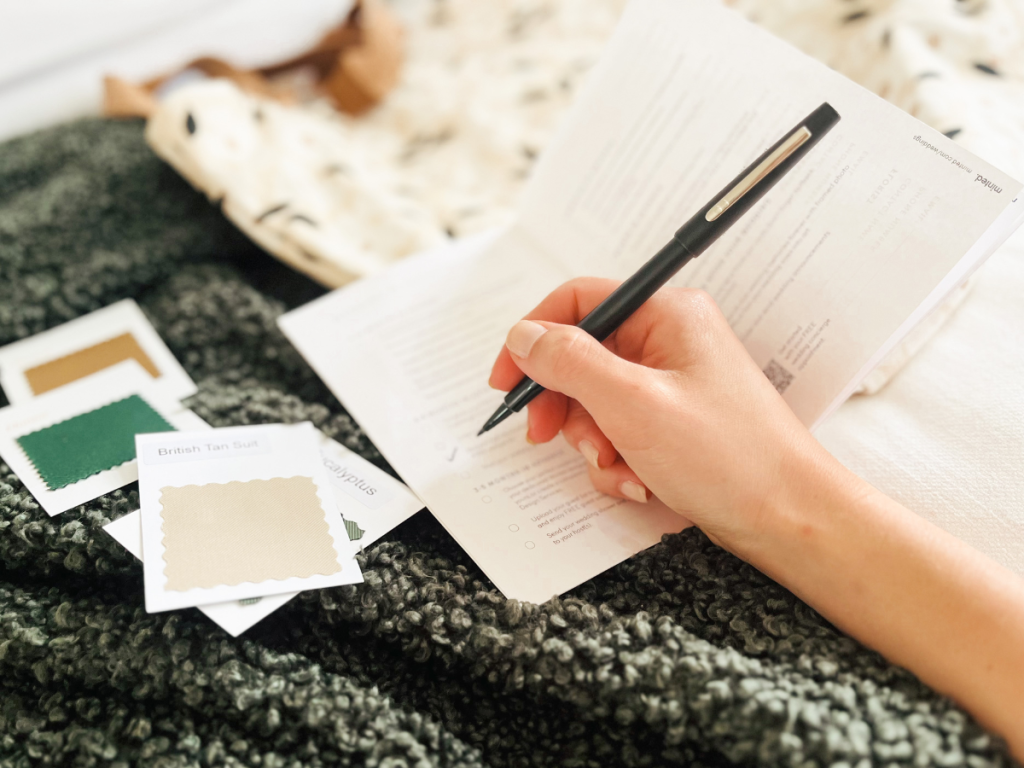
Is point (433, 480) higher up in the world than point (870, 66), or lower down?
lower down

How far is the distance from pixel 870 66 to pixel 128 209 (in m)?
0.88

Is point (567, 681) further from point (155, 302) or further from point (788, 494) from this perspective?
point (155, 302)

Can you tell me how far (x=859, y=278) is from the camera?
627 mm

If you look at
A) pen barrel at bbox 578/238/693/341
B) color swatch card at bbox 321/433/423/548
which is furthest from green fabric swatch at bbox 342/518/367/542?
pen barrel at bbox 578/238/693/341

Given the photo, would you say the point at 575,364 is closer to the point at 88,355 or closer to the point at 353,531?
the point at 353,531

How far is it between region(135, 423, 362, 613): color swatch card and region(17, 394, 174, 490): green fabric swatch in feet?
0.09

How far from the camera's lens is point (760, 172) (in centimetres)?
61

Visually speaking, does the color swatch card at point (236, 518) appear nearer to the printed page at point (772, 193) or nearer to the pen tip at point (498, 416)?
the pen tip at point (498, 416)

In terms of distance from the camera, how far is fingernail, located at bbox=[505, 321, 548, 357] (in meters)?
0.60

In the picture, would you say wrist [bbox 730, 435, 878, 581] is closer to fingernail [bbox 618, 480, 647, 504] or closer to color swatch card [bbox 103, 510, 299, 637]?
fingernail [bbox 618, 480, 647, 504]

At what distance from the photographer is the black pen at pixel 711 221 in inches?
24.0

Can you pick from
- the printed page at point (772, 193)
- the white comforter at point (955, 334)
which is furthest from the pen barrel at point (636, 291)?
the white comforter at point (955, 334)

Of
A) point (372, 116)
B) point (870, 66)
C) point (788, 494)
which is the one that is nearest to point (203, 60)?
point (372, 116)

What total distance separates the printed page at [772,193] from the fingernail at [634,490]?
165 mm
